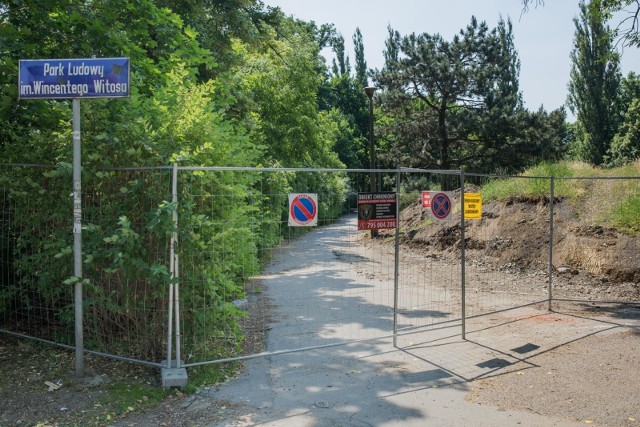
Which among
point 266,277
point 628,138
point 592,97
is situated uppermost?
point 592,97

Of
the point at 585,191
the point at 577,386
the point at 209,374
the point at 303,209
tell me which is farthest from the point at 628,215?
the point at 209,374

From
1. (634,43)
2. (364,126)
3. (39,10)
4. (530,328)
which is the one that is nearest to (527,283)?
(530,328)

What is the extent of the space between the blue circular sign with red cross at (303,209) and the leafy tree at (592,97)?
121 feet

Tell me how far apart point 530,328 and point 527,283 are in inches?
169

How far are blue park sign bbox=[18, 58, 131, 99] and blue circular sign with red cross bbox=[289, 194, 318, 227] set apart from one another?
2.02m

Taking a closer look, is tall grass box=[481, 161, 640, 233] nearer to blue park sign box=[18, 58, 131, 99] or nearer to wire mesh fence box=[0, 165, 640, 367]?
wire mesh fence box=[0, 165, 640, 367]

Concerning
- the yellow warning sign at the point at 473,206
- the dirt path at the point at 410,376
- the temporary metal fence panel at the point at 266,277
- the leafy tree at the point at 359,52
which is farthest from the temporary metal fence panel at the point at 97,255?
the leafy tree at the point at 359,52

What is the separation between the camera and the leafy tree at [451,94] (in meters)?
27.8

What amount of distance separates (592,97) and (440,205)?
3638cm

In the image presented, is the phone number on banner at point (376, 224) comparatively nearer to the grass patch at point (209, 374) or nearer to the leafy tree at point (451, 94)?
the grass patch at point (209, 374)

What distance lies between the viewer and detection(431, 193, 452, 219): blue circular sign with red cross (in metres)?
7.29

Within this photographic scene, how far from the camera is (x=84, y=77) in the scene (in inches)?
218

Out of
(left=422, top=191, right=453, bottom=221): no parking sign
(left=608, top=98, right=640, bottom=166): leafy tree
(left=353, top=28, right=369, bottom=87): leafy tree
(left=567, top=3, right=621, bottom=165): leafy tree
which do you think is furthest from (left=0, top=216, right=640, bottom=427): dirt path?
(left=353, top=28, right=369, bottom=87): leafy tree

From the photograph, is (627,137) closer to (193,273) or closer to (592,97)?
(592,97)
